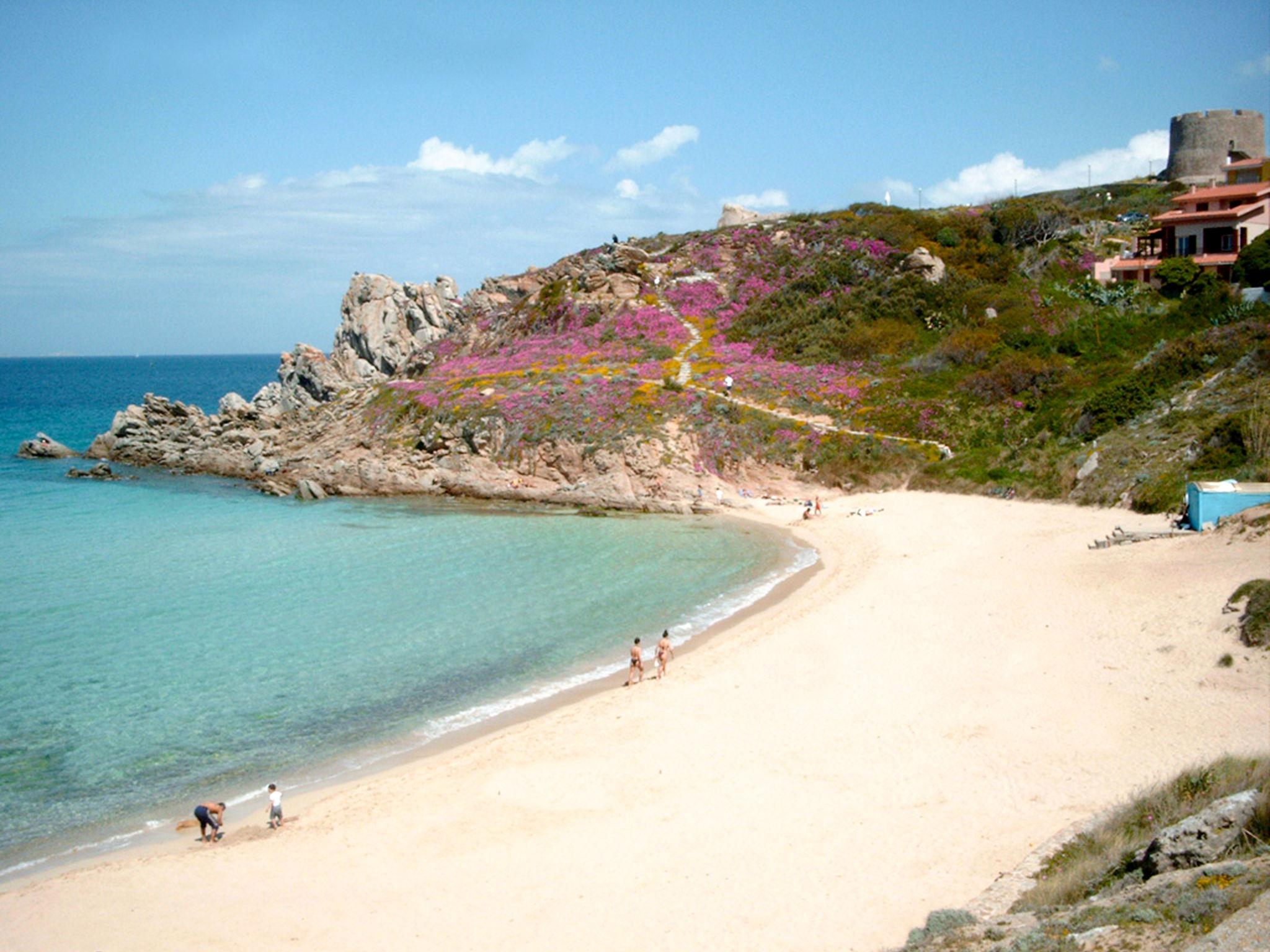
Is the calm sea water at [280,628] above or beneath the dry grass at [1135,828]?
beneath

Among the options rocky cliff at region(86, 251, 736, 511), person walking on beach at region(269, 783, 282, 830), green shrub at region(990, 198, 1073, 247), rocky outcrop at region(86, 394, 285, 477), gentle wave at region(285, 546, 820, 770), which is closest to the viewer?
person walking on beach at region(269, 783, 282, 830)

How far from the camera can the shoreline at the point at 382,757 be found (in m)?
14.6

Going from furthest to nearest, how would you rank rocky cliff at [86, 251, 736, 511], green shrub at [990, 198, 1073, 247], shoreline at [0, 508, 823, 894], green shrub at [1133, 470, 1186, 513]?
green shrub at [990, 198, 1073, 247], rocky cliff at [86, 251, 736, 511], green shrub at [1133, 470, 1186, 513], shoreline at [0, 508, 823, 894]

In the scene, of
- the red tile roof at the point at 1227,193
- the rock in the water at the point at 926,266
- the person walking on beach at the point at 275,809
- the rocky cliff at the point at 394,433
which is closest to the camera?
the person walking on beach at the point at 275,809

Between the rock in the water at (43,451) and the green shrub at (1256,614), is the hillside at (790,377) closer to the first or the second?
the rock in the water at (43,451)

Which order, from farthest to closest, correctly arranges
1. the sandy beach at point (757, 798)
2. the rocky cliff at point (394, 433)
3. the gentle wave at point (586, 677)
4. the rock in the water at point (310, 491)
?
the rock in the water at point (310, 491) < the rocky cliff at point (394, 433) < the gentle wave at point (586, 677) < the sandy beach at point (757, 798)

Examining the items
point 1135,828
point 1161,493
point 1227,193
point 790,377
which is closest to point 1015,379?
point 790,377

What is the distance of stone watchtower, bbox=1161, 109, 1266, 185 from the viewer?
218 feet

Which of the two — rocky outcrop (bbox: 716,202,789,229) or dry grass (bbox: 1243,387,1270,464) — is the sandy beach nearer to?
dry grass (bbox: 1243,387,1270,464)

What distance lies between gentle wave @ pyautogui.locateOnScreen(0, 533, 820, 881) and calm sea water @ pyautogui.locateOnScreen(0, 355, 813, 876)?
3.0 inches

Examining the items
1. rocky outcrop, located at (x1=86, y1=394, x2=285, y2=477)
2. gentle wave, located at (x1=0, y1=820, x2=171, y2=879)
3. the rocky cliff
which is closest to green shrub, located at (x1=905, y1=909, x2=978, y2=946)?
gentle wave, located at (x1=0, y1=820, x2=171, y2=879)

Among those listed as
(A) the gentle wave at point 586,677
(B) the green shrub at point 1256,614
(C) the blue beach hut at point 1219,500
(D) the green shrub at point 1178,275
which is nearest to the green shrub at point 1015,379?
(D) the green shrub at point 1178,275

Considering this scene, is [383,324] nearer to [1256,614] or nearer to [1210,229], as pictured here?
[1210,229]

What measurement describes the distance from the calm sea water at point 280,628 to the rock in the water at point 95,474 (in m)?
7.30
